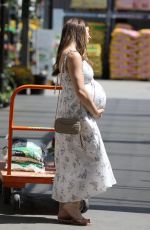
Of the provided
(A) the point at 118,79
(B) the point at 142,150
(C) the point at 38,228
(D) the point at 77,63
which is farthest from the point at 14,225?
(A) the point at 118,79

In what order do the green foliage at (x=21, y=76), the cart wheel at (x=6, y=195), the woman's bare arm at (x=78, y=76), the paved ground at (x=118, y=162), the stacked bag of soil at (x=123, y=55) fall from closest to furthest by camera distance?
1. the woman's bare arm at (x=78, y=76)
2. the paved ground at (x=118, y=162)
3. the cart wheel at (x=6, y=195)
4. the green foliage at (x=21, y=76)
5. the stacked bag of soil at (x=123, y=55)

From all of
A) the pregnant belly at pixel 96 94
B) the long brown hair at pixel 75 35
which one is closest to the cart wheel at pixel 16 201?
the pregnant belly at pixel 96 94

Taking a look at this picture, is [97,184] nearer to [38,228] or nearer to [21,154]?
[38,228]

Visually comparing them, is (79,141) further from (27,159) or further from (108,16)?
(108,16)

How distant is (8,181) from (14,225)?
56 cm

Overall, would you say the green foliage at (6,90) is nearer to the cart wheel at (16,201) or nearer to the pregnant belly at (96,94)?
the cart wheel at (16,201)

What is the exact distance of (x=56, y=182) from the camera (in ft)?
20.9

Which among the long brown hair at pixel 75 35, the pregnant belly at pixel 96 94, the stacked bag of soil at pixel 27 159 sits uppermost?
the long brown hair at pixel 75 35

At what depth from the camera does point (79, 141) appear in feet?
20.5

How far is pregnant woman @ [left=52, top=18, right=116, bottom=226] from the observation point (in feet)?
20.4

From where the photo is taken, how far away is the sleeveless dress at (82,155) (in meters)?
6.25

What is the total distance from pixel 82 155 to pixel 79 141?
0.12 metres

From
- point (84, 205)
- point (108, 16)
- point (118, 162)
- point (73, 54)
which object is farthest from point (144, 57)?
point (73, 54)

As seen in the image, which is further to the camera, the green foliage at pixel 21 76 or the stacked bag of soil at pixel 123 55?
the stacked bag of soil at pixel 123 55
